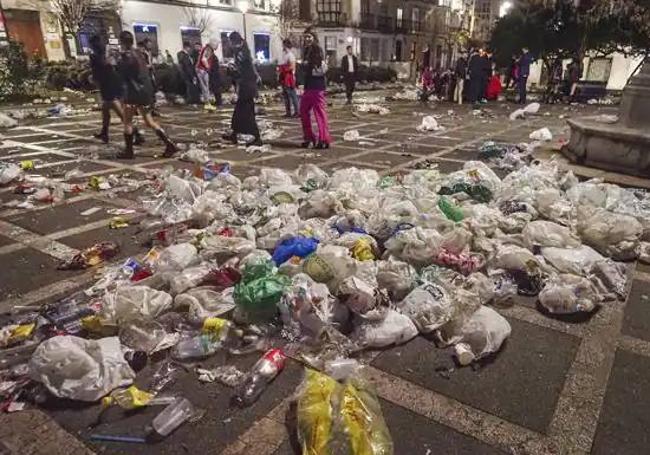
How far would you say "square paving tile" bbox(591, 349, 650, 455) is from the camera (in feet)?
6.07

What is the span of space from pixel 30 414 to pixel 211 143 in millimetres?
6867

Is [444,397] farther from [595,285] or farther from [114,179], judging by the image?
[114,179]

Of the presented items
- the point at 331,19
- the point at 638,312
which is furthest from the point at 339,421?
the point at 331,19

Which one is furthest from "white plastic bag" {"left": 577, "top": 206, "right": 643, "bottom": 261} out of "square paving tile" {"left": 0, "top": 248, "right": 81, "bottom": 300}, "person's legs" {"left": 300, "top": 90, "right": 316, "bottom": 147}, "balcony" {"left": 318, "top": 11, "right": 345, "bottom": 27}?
"balcony" {"left": 318, "top": 11, "right": 345, "bottom": 27}

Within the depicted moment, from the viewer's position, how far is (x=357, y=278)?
2.76m

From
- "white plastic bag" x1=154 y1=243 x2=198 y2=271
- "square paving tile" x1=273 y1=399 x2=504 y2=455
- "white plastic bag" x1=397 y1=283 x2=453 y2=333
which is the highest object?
"white plastic bag" x1=154 y1=243 x2=198 y2=271

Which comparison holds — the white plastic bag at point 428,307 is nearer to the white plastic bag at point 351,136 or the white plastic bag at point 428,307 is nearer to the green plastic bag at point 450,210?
the green plastic bag at point 450,210

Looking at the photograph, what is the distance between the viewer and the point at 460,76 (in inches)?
680

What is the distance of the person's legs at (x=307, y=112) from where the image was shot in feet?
24.7

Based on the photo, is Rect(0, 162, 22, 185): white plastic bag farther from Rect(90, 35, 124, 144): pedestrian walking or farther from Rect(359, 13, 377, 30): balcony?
Rect(359, 13, 377, 30): balcony

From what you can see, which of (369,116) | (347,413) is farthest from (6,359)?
(369,116)

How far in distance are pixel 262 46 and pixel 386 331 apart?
35787 millimetres

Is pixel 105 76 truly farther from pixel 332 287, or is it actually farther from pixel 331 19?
pixel 331 19

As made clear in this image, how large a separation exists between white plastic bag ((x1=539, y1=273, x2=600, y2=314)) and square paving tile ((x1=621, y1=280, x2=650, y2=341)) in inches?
7.7
